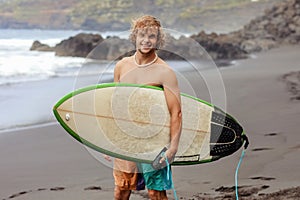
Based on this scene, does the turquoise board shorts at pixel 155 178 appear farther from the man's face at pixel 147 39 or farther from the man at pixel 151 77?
the man's face at pixel 147 39

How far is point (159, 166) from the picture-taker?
2590mm

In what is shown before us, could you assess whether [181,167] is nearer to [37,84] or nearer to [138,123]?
[138,123]

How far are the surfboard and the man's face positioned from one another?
20 cm

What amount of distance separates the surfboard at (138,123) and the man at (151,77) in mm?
49

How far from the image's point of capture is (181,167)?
4.69m

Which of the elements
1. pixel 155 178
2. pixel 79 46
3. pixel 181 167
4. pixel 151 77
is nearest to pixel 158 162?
pixel 155 178

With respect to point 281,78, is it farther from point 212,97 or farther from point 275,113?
point 212,97

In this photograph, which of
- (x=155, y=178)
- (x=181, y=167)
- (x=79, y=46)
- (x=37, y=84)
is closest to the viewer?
(x=155, y=178)

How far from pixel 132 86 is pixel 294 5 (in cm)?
2751

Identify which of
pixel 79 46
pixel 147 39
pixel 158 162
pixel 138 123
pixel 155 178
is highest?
pixel 79 46

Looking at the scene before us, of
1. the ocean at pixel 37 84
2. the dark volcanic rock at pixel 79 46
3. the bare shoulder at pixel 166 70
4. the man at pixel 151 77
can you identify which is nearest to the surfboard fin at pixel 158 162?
the man at pixel 151 77

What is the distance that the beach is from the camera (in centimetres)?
410

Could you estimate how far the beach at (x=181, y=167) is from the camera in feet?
13.5

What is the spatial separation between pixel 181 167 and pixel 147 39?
237 centimetres
